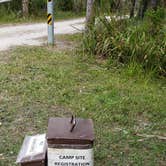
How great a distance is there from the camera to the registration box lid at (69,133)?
3.11 m

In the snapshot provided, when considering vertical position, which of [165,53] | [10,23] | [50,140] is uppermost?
[50,140]

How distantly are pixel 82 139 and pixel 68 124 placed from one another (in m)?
0.30

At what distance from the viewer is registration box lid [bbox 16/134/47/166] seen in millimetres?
3275

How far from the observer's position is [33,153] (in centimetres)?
338

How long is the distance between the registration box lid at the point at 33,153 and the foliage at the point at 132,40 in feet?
14.2

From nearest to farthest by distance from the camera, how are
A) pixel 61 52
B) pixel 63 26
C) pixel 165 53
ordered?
1. pixel 165 53
2. pixel 61 52
3. pixel 63 26

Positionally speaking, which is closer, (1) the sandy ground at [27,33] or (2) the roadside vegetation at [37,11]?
(1) the sandy ground at [27,33]

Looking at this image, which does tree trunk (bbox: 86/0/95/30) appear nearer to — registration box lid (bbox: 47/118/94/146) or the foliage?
the foliage

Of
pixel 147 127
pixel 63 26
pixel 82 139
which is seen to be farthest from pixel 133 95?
pixel 63 26

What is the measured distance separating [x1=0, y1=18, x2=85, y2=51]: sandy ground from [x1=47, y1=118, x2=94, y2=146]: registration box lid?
6.14 metres

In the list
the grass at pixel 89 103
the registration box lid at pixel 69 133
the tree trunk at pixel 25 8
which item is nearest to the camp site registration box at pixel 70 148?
the registration box lid at pixel 69 133

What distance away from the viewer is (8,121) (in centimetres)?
497

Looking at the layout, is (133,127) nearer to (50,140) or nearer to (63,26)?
(50,140)

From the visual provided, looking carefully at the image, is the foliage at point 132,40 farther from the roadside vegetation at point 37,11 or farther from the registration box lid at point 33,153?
the roadside vegetation at point 37,11
